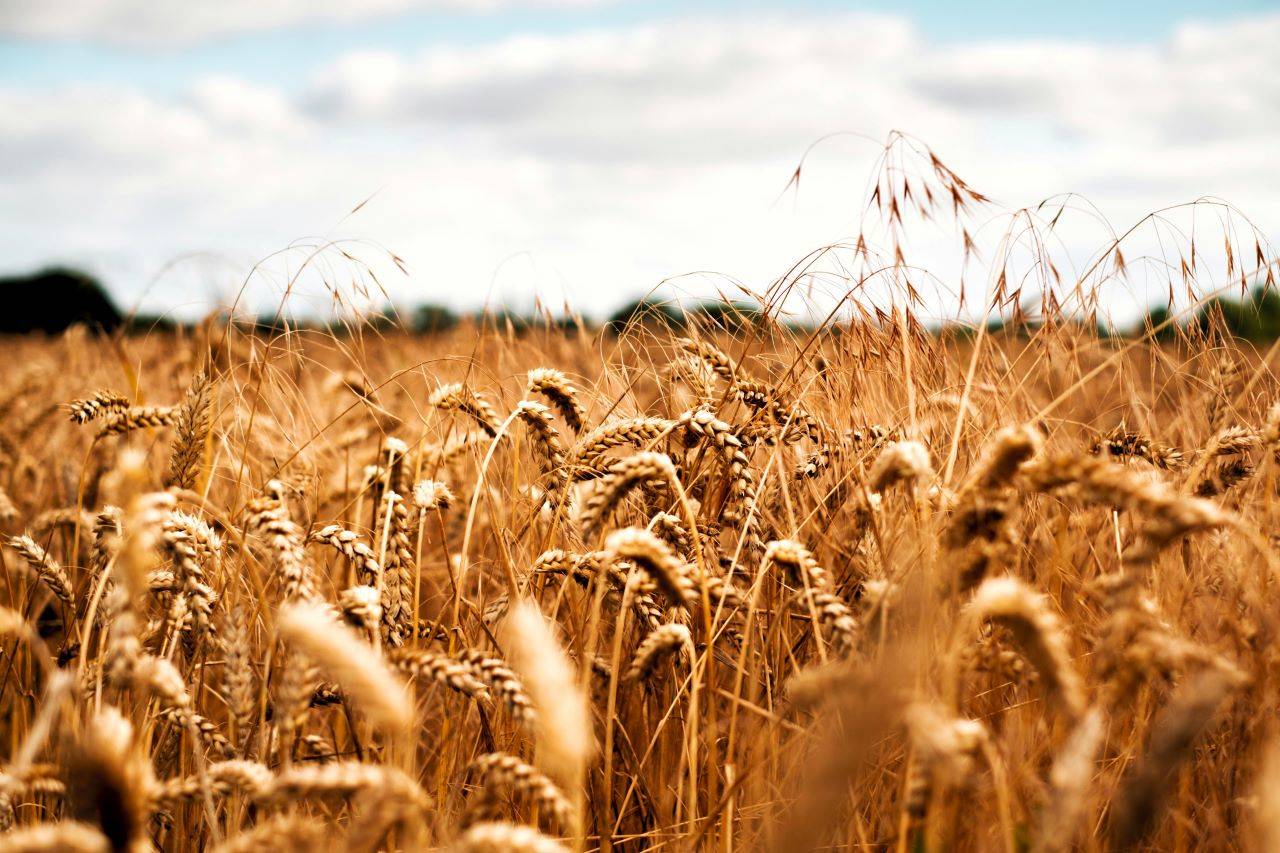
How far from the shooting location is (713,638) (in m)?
1.25

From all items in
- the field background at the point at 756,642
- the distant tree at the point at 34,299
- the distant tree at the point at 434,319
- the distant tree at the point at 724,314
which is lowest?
the field background at the point at 756,642

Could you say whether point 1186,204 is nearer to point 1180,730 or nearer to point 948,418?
point 948,418

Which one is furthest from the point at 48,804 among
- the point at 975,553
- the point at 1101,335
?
the point at 1101,335

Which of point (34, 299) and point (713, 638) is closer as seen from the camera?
point (713, 638)

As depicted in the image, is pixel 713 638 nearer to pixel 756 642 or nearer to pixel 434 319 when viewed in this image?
pixel 756 642

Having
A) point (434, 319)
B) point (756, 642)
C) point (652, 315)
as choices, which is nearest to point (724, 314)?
point (652, 315)

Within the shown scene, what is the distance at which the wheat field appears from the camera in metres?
0.78

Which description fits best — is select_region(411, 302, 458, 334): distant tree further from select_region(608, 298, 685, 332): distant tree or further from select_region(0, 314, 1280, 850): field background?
select_region(608, 298, 685, 332): distant tree

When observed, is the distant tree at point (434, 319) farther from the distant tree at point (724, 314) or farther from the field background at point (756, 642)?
the distant tree at point (724, 314)

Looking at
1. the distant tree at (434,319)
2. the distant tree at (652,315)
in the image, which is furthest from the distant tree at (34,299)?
the distant tree at (652,315)

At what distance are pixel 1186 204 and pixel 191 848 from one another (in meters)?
2.30

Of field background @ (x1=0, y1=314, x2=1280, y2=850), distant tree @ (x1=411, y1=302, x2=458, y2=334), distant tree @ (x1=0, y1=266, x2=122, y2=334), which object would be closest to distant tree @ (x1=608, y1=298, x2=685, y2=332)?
field background @ (x1=0, y1=314, x2=1280, y2=850)

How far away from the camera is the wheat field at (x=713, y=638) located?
78 cm

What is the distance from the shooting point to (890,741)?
139 centimetres
